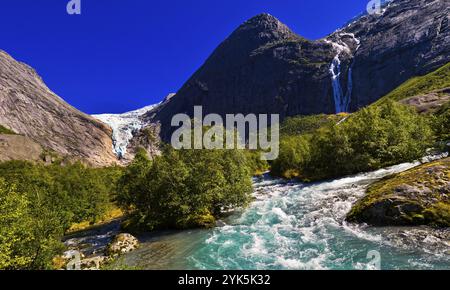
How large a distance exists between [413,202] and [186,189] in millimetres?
24393

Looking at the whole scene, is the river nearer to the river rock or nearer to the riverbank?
the riverbank

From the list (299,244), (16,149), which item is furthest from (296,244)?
(16,149)

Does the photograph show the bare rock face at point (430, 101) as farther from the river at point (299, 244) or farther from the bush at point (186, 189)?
the bush at point (186, 189)

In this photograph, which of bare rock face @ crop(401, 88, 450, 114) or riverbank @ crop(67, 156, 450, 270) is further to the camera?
bare rock face @ crop(401, 88, 450, 114)

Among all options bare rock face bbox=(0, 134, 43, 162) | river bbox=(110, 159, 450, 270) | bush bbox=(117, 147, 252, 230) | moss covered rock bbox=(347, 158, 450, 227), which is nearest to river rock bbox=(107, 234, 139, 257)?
river bbox=(110, 159, 450, 270)

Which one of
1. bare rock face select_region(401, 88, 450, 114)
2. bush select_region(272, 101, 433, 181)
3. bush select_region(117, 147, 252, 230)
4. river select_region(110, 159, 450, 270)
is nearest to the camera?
river select_region(110, 159, 450, 270)

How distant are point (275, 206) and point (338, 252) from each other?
67.6 feet

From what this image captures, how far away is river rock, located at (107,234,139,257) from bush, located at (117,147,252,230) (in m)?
5.73

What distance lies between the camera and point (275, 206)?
4394cm

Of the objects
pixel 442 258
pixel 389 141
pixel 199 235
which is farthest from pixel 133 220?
pixel 389 141

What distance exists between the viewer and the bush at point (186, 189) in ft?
131

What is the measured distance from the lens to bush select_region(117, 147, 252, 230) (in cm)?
3997

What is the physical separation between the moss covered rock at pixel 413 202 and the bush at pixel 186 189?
16842 millimetres
